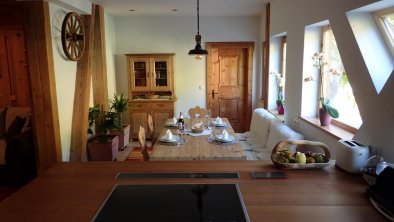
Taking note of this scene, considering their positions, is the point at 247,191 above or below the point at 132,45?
below

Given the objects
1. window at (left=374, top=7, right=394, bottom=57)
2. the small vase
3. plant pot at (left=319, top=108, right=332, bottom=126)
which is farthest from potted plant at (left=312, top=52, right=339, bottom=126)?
the small vase

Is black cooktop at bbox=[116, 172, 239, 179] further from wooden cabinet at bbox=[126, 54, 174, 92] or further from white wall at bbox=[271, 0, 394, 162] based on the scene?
wooden cabinet at bbox=[126, 54, 174, 92]

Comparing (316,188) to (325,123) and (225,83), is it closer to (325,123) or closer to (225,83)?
(325,123)

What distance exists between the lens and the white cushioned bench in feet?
10.8

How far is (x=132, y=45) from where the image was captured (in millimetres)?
6066

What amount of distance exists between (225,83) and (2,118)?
4145mm

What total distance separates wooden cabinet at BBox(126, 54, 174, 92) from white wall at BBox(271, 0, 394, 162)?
108 inches

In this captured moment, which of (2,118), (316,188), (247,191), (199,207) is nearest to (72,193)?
(199,207)

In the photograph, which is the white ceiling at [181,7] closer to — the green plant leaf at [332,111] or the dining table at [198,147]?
the dining table at [198,147]

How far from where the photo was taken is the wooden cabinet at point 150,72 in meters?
5.81

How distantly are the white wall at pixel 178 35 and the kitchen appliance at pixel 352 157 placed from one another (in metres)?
4.54

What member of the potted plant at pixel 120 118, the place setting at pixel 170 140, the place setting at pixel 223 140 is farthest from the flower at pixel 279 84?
the potted plant at pixel 120 118

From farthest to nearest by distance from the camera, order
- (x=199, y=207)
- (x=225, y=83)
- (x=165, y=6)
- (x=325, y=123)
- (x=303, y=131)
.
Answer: (x=225, y=83), (x=165, y=6), (x=303, y=131), (x=325, y=123), (x=199, y=207)

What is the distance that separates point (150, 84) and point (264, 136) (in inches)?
111
